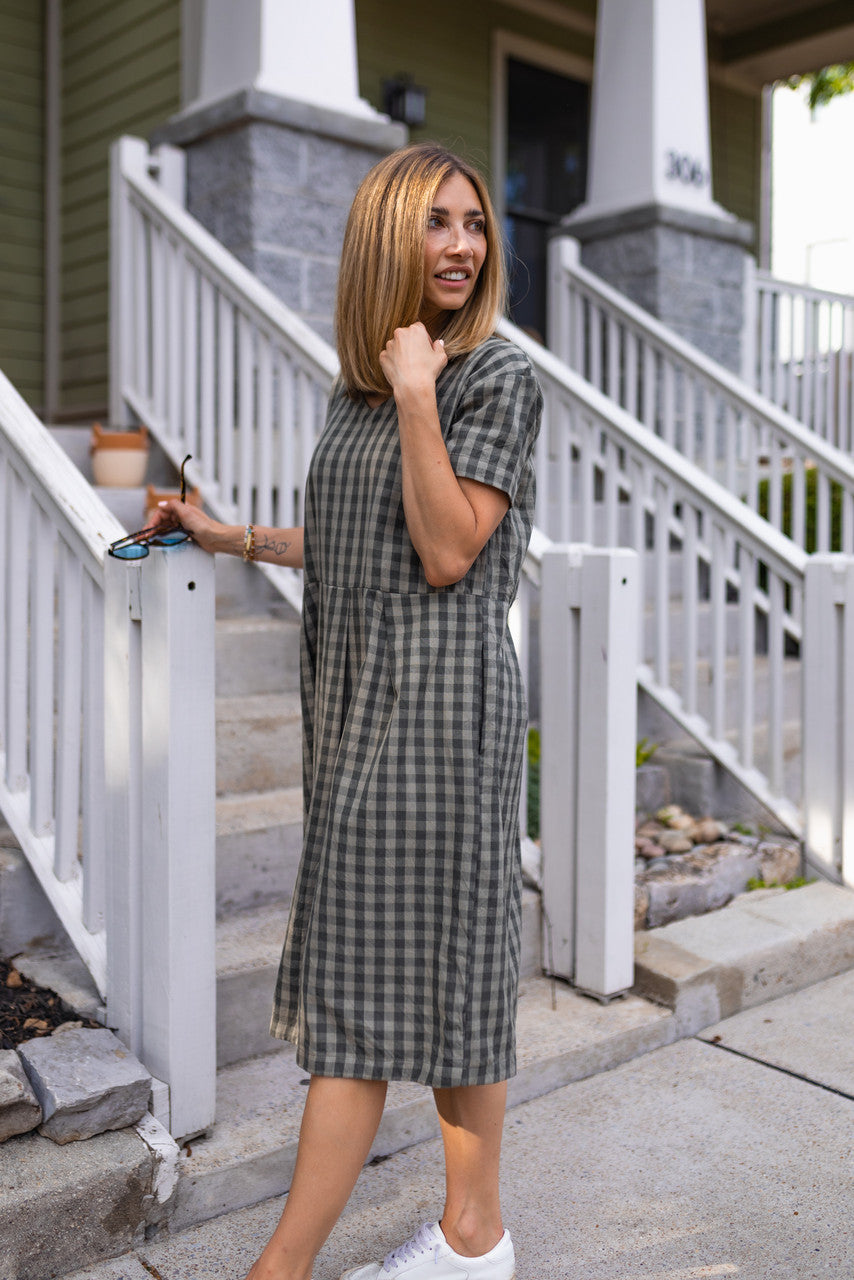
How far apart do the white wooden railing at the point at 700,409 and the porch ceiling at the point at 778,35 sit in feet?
10.3

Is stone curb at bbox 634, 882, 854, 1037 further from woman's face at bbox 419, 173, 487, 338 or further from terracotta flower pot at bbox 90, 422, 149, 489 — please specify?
terracotta flower pot at bbox 90, 422, 149, 489

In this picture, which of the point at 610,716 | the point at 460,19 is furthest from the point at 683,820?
the point at 460,19

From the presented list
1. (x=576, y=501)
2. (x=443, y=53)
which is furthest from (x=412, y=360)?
(x=443, y=53)

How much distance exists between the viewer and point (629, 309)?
559 centimetres

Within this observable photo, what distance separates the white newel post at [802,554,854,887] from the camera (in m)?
3.30

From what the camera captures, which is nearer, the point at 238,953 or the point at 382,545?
the point at 382,545

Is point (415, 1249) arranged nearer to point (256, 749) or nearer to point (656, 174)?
point (256, 749)

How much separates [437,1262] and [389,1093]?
21.5 inches

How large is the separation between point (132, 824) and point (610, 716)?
109cm

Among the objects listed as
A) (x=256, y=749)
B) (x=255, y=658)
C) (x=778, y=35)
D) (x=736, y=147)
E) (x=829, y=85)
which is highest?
(x=829, y=85)

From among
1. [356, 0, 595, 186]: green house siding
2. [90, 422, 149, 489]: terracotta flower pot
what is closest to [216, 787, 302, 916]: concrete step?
[90, 422, 149, 489]: terracotta flower pot

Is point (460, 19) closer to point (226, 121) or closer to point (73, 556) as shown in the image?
point (226, 121)

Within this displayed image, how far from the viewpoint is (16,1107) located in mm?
1834

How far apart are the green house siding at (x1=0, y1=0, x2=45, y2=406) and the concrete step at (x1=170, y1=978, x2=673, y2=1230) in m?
4.80
